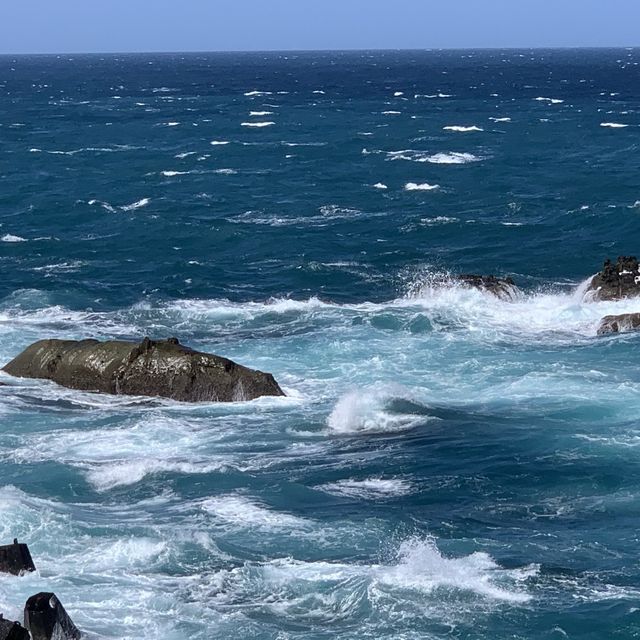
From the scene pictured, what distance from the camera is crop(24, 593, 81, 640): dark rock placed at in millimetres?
21422

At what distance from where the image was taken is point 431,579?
25.5 m

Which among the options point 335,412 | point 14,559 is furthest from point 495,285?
point 14,559

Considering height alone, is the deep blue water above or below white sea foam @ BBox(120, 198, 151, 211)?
below

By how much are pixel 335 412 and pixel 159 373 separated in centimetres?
608

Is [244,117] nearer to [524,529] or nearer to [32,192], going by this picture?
[32,192]

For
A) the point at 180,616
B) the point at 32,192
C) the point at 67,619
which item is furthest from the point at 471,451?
the point at 32,192

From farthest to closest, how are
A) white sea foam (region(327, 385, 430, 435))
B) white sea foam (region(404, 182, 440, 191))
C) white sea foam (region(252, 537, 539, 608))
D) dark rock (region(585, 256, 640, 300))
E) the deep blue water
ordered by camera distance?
1. white sea foam (region(404, 182, 440, 191))
2. dark rock (region(585, 256, 640, 300))
3. white sea foam (region(327, 385, 430, 435))
4. the deep blue water
5. white sea foam (region(252, 537, 539, 608))

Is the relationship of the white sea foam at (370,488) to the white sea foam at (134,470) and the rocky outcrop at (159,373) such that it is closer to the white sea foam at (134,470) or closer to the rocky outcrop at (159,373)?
the white sea foam at (134,470)

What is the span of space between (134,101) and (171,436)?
132620mm

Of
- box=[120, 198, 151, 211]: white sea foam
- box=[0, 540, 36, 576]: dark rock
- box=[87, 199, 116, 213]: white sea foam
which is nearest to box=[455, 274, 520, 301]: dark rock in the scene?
box=[120, 198, 151, 211]: white sea foam

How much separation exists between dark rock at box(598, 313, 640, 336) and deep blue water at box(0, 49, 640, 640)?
0.51 metres

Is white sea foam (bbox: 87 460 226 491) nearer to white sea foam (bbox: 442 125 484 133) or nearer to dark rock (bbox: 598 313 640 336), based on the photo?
dark rock (bbox: 598 313 640 336)

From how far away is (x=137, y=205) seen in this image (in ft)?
252

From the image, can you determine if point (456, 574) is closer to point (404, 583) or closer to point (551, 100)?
point (404, 583)
